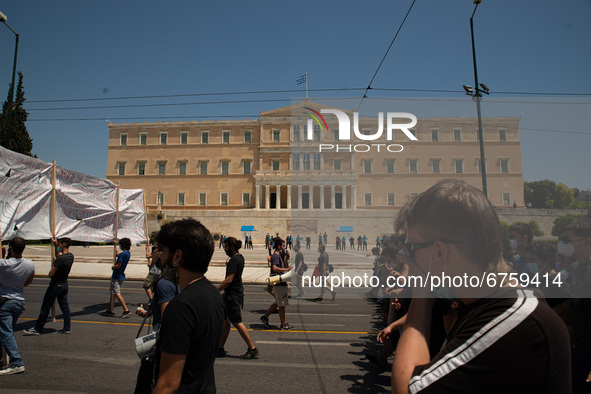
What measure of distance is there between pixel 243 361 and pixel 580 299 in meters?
4.10

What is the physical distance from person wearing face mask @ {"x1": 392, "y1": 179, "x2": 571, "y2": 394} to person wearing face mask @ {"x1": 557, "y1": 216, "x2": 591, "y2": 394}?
5.70ft

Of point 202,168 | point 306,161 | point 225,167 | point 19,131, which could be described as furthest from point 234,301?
point 202,168

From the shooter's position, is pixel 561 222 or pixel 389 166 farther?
pixel 389 166

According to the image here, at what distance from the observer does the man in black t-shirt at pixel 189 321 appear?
6.25 feet

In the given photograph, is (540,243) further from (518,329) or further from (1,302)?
(1,302)

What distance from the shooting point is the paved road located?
14.1 feet

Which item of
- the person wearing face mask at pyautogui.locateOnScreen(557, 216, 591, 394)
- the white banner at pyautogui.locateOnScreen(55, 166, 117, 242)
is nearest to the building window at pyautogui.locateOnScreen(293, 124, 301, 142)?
the person wearing face mask at pyautogui.locateOnScreen(557, 216, 591, 394)

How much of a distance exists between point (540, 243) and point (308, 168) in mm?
2676

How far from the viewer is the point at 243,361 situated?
519cm

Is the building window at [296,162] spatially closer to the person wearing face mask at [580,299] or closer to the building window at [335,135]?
the building window at [335,135]

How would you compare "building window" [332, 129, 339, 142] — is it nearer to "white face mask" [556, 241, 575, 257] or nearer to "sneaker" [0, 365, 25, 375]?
"white face mask" [556, 241, 575, 257]

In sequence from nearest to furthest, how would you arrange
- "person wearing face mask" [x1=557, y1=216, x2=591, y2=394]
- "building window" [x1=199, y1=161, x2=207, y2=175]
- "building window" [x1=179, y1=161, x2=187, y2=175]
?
"person wearing face mask" [x1=557, y1=216, x2=591, y2=394] < "building window" [x1=199, y1=161, x2=207, y2=175] < "building window" [x1=179, y1=161, x2=187, y2=175]

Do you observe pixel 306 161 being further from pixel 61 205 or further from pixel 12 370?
pixel 61 205

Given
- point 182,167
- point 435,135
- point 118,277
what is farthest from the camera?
point 182,167
